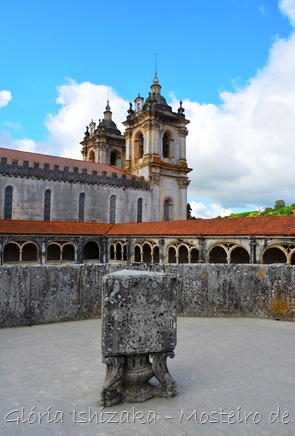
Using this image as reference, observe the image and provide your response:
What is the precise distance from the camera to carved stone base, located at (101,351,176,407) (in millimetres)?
3912

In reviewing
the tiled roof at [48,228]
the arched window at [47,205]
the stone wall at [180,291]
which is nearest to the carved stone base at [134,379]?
the stone wall at [180,291]

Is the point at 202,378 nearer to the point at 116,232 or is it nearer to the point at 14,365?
the point at 14,365

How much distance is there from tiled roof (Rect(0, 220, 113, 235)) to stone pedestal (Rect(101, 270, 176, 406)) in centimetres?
2358

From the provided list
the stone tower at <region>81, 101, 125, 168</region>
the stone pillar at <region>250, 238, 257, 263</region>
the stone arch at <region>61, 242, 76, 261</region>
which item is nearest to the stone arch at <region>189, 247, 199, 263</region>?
the stone pillar at <region>250, 238, 257, 263</region>

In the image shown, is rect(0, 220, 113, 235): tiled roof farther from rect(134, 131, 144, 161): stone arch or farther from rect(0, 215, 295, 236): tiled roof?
rect(134, 131, 144, 161): stone arch

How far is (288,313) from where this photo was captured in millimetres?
7770

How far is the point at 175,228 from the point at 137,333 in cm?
2177

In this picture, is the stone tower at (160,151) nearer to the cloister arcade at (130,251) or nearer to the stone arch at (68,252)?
the cloister arcade at (130,251)

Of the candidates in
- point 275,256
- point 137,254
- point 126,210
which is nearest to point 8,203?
point 126,210

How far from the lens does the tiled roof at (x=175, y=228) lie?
66.1 feet

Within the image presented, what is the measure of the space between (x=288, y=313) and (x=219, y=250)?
18630 mm

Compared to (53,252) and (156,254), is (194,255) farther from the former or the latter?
(53,252)

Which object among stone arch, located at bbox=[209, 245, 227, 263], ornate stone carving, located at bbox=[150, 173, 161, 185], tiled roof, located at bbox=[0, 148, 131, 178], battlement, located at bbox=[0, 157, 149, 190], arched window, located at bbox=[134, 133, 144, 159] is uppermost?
arched window, located at bbox=[134, 133, 144, 159]

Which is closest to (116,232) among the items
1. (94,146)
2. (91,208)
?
(91,208)
